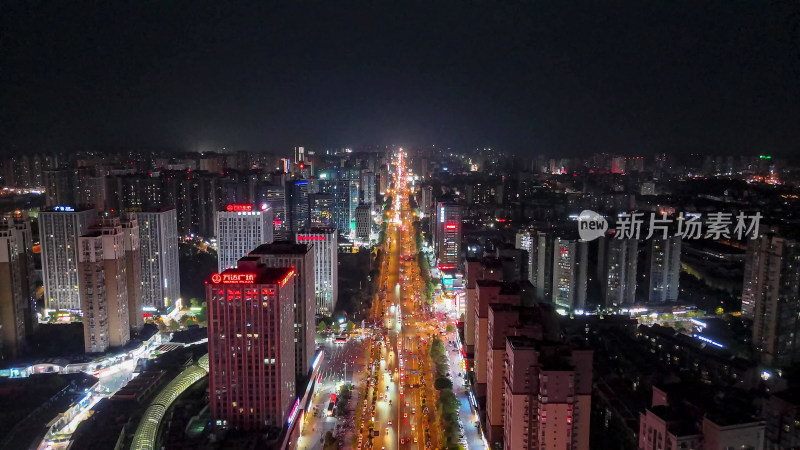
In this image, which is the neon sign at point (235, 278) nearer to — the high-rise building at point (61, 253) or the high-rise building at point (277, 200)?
the high-rise building at point (61, 253)

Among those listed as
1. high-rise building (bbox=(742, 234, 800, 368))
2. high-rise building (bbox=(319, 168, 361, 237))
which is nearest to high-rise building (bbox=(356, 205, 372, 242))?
high-rise building (bbox=(319, 168, 361, 237))

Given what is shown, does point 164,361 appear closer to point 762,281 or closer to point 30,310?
point 30,310

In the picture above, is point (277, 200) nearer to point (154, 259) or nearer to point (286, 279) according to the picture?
point (154, 259)

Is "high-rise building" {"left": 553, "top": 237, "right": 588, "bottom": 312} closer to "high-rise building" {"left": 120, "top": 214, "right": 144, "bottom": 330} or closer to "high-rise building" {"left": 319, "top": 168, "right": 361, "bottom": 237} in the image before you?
"high-rise building" {"left": 120, "top": 214, "right": 144, "bottom": 330}

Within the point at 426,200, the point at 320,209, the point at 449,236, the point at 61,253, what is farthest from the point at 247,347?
the point at 426,200

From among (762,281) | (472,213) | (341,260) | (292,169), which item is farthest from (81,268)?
(292,169)

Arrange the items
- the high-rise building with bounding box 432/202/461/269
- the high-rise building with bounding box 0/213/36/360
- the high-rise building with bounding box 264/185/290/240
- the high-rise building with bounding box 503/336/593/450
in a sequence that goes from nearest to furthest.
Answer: the high-rise building with bounding box 503/336/593/450 < the high-rise building with bounding box 0/213/36/360 < the high-rise building with bounding box 432/202/461/269 < the high-rise building with bounding box 264/185/290/240
